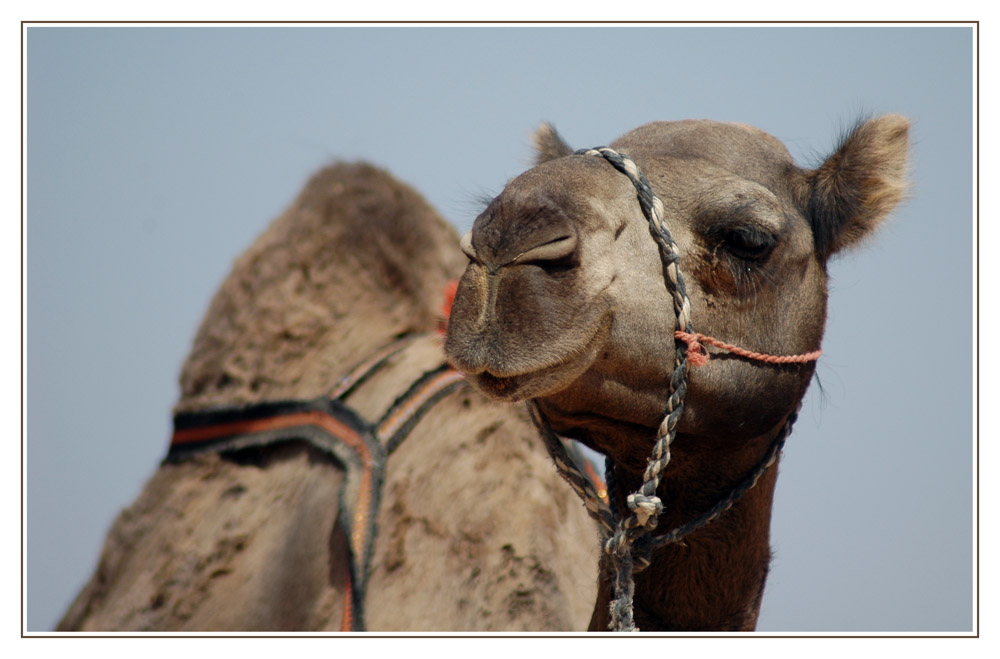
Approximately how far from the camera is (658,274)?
8.91 feet

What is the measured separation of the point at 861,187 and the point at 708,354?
794mm

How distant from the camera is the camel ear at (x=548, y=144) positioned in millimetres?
3811

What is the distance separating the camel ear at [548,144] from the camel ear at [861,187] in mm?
901

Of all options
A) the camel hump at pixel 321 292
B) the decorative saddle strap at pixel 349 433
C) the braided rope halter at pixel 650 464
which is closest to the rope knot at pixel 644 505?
the braided rope halter at pixel 650 464

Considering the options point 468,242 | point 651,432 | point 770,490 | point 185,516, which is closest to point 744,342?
point 651,432

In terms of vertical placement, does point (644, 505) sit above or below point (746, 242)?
below

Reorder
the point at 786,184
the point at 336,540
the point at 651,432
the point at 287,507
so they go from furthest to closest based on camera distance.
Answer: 1. the point at 287,507
2. the point at 336,540
3. the point at 786,184
4. the point at 651,432

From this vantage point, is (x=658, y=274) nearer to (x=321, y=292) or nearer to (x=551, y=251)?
(x=551, y=251)

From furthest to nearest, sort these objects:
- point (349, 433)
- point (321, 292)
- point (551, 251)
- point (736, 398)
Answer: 1. point (321, 292)
2. point (349, 433)
3. point (736, 398)
4. point (551, 251)

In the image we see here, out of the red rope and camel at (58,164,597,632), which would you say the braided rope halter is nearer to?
the red rope

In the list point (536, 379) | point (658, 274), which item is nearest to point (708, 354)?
point (658, 274)

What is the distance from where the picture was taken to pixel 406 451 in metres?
4.07

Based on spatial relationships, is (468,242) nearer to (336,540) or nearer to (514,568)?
(514,568)

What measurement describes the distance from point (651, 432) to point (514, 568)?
1026 millimetres
